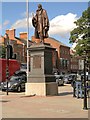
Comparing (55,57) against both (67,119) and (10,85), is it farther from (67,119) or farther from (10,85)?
(67,119)

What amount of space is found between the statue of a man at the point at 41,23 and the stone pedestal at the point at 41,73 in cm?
89

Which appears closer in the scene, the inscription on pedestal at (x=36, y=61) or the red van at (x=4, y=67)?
the inscription on pedestal at (x=36, y=61)

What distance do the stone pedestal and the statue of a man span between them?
891 mm

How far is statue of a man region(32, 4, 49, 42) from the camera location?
74.7 feet

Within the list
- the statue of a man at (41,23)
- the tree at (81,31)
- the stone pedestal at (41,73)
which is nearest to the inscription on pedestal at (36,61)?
the stone pedestal at (41,73)

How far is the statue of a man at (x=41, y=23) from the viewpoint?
22781 mm

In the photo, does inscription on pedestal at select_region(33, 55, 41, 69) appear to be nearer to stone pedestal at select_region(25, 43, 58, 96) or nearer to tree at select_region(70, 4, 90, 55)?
stone pedestal at select_region(25, 43, 58, 96)

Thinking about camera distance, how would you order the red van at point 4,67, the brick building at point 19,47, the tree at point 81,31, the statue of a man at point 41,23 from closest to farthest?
1. the statue of a man at point 41,23
2. the red van at point 4,67
3. the tree at point 81,31
4. the brick building at point 19,47

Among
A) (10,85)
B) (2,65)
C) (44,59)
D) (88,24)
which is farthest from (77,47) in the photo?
(44,59)

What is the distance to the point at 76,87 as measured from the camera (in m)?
20.5

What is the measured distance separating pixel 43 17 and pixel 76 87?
Answer: 5.75 meters

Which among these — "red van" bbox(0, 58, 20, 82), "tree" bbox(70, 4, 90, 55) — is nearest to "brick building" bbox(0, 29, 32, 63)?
"tree" bbox(70, 4, 90, 55)

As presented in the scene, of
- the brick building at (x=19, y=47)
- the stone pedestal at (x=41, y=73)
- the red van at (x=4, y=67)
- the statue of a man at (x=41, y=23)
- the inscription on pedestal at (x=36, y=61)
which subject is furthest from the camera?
the brick building at (x=19, y=47)

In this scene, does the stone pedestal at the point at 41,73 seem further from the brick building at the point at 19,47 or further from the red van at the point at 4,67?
the brick building at the point at 19,47
